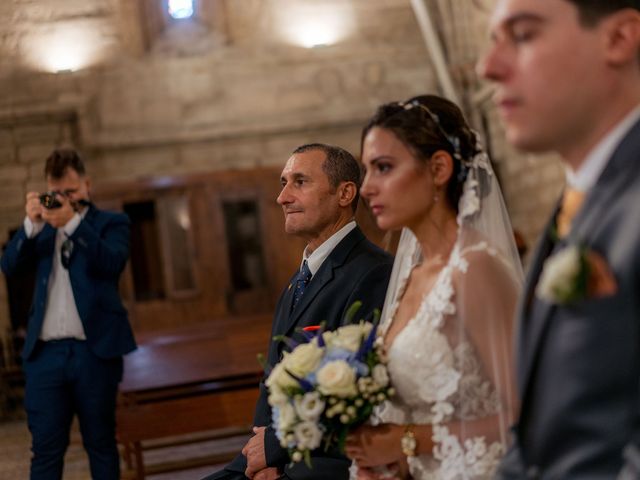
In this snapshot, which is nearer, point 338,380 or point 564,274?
point 564,274

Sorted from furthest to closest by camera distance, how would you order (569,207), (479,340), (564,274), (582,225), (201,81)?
(201,81)
(479,340)
(569,207)
(582,225)
(564,274)

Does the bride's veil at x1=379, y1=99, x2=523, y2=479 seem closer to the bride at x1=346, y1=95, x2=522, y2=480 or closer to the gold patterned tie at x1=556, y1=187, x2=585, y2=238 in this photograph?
the bride at x1=346, y1=95, x2=522, y2=480

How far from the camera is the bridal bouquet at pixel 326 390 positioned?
2.06 metres

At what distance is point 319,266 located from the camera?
3.30 meters

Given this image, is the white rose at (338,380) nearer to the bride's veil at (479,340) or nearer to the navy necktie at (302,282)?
the bride's veil at (479,340)

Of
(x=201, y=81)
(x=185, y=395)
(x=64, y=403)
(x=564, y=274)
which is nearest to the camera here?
(x=564, y=274)

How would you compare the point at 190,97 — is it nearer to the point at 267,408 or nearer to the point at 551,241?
the point at 267,408

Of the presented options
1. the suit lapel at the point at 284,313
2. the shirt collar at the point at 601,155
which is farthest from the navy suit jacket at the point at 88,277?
the shirt collar at the point at 601,155

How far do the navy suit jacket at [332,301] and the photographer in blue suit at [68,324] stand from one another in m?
1.37

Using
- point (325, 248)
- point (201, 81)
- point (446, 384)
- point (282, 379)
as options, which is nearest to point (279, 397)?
point (282, 379)

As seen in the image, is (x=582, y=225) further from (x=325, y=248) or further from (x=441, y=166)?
(x=325, y=248)

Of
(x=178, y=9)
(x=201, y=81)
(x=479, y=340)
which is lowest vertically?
(x=479, y=340)

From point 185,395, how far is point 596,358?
4538mm

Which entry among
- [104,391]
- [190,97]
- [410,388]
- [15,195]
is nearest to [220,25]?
[190,97]
